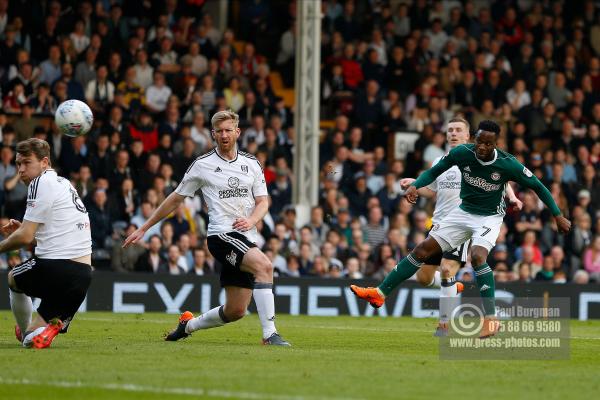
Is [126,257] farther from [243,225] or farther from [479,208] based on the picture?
[243,225]

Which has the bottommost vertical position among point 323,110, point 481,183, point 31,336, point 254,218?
point 31,336

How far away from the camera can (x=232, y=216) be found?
1223 centimetres

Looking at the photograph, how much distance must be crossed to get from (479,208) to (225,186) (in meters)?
2.82

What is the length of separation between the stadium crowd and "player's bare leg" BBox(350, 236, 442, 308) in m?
7.28

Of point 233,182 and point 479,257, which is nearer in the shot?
point 233,182

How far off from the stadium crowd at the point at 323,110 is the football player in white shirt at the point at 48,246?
7952mm

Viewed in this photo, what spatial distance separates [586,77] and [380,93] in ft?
15.7

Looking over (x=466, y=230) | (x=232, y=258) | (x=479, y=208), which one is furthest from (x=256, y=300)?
(x=479, y=208)

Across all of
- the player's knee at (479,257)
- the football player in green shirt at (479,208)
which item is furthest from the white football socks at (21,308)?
the player's knee at (479,257)

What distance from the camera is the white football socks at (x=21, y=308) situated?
11695 mm

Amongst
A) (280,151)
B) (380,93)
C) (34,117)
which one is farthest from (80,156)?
(380,93)

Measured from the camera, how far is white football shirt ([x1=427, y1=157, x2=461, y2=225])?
1428 centimetres

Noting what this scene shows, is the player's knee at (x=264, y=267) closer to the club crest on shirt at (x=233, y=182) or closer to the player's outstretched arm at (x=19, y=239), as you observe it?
the club crest on shirt at (x=233, y=182)

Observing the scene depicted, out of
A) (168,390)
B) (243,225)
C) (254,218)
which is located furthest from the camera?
(254,218)
